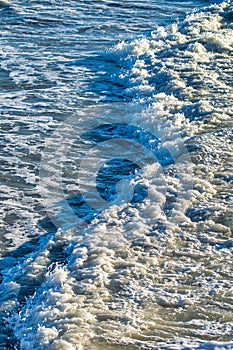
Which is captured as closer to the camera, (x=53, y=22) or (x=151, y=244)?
(x=151, y=244)

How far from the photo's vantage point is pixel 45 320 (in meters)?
5.51

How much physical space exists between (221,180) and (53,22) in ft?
31.3

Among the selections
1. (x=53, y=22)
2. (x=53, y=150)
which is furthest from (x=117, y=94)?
(x=53, y=22)

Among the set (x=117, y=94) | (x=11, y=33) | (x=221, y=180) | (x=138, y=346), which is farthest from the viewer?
(x=11, y=33)

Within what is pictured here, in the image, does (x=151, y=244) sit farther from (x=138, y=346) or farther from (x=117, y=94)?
(x=117, y=94)

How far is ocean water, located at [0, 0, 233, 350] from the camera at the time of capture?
18.2 feet

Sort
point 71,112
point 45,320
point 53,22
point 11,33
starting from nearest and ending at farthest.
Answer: point 45,320 → point 71,112 → point 11,33 → point 53,22

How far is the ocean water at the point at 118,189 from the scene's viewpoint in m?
5.54

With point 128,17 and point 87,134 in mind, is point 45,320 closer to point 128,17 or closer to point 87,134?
point 87,134

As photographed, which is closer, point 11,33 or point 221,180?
point 221,180

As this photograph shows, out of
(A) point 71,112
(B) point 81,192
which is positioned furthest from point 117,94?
(B) point 81,192

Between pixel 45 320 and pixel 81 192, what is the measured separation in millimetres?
2813

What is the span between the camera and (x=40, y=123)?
10180mm

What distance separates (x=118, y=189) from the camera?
26.7 feet
